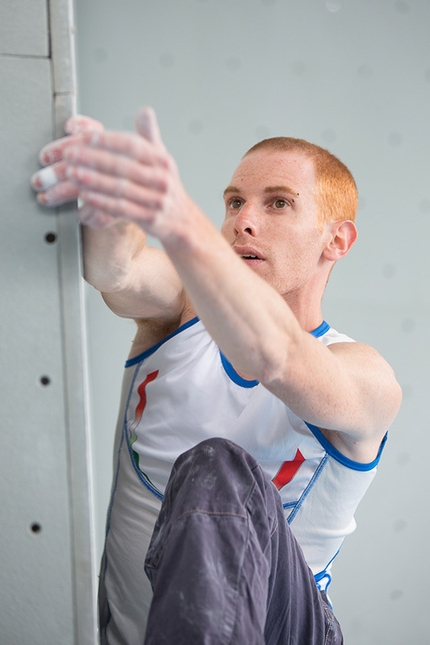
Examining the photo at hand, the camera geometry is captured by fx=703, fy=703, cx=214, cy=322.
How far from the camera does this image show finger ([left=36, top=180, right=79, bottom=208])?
0.79 metres

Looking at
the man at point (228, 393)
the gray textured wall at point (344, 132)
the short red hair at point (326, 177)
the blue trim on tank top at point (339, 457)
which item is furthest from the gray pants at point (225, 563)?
the gray textured wall at point (344, 132)

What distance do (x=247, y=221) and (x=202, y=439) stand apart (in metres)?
0.38

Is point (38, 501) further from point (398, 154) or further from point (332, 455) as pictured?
point (398, 154)

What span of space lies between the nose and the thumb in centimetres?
52

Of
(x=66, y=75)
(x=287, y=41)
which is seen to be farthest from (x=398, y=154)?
(x=66, y=75)

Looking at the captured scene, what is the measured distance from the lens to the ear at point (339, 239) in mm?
1302

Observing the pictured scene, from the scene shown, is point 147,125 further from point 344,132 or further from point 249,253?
point 344,132

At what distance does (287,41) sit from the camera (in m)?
1.94

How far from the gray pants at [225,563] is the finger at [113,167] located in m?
0.39

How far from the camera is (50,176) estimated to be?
0.79 metres

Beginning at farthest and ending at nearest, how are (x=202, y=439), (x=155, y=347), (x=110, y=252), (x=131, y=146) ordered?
(x=155, y=347) < (x=202, y=439) < (x=110, y=252) < (x=131, y=146)

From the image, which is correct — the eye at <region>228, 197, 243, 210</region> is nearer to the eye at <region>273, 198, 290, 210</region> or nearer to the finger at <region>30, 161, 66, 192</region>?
the eye at <region>273, 198, 290, 210</region>

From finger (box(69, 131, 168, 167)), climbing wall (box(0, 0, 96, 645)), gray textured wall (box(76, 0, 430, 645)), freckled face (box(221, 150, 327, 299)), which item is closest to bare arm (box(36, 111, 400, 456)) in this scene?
finger (box(69, 131, 168, 167))

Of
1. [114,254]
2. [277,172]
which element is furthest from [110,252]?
[277,172]
